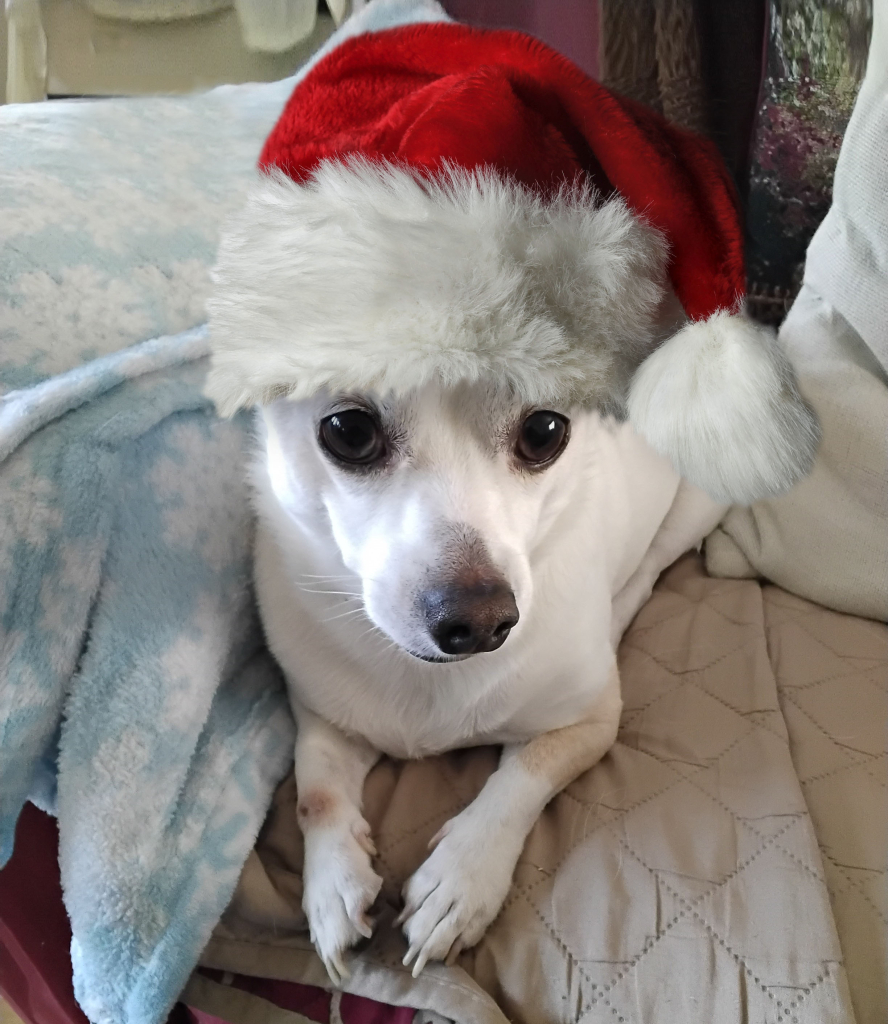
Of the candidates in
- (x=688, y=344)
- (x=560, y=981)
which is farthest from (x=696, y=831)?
(x=688, y=344)

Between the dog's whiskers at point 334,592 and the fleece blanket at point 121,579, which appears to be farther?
the dog's whiskers at point 334,592

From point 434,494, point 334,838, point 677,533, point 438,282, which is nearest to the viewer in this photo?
point 438,282

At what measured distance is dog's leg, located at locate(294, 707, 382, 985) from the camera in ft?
2.41

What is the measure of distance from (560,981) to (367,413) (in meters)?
0.56

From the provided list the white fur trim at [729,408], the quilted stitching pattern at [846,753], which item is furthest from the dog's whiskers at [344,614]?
the quilted stitching pattern at [846,753]

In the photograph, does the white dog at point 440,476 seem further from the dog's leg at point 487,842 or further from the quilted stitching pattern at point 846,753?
the quilted stitching pattern at point 846,753

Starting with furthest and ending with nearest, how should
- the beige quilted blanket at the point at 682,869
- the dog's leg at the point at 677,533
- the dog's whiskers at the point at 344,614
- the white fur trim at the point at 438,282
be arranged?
the dog's leg at the point at 677,533 < the dog's whiskers at the point at 344,614 < the beige quilted blanket at the point at 682,869 < the white fur trim at the point at 438,282

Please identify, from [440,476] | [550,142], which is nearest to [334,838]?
[440,476]

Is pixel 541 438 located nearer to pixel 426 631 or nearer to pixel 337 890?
pixel 426 631

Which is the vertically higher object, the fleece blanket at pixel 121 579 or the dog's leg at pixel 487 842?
the fleece blanket at pixel 121 579

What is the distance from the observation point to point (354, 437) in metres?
0.72

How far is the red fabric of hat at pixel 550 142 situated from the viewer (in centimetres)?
58

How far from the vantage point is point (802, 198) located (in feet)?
3.93

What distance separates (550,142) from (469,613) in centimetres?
40
